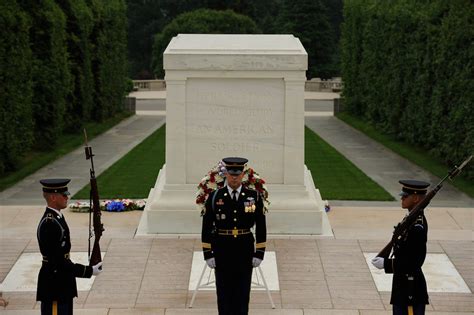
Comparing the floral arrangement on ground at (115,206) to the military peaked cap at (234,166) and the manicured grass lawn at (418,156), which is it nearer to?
the military peaked cap at (234,166)

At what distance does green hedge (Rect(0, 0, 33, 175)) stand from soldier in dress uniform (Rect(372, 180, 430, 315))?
10.3m

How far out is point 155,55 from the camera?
43344 mm

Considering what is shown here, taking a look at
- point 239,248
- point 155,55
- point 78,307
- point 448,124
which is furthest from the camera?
point 155,55

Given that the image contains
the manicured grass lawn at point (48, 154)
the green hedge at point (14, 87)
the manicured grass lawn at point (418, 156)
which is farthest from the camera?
the manicured grass lawn at point (48, 154)

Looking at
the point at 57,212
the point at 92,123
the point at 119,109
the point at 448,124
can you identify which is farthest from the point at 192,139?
the point at 119,109

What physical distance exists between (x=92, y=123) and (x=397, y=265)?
1889 cm

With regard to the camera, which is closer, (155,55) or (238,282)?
(238,282)

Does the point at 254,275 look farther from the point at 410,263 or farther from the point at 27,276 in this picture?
the point at 410,263

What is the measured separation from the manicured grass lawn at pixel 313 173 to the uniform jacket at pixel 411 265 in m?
6.74

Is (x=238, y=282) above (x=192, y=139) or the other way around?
the other way around

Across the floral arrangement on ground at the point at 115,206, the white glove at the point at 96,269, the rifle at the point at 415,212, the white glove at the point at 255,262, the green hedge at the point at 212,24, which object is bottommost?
the floral arrangement on ground at the point at 115,206

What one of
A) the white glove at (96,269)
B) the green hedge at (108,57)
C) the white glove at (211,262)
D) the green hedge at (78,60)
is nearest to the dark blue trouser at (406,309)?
the white glove at (211,262)

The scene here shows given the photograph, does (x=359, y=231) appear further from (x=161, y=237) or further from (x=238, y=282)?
(x=238, y=282)

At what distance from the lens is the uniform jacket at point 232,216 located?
691cm
